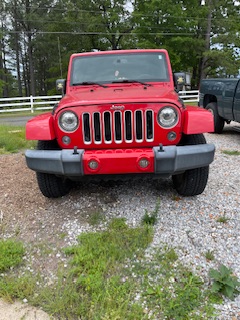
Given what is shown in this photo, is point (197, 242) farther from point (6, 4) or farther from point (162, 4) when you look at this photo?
point (6, 4)

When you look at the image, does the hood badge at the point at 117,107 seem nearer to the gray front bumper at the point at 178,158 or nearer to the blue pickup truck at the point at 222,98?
the gray front bumper at the point at 178,158

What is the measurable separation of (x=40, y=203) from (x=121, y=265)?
5.00 ft

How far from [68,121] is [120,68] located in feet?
5.10

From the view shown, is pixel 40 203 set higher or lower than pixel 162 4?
lower

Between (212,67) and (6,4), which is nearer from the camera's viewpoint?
(212,67)

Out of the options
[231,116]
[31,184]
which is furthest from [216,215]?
[231,116]

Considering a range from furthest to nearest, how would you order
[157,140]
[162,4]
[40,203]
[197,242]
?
1. [162,4]
2. [40,203]
3. [157,140]
4. [197,242]

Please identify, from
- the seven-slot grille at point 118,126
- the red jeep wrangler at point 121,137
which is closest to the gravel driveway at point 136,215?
the red jeep wrangler at point 121,137

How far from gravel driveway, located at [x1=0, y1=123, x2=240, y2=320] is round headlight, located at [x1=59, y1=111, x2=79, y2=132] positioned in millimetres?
953

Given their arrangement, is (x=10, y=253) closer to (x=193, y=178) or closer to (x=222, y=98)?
(x=193, y=178)

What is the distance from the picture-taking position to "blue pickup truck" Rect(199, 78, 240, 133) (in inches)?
264

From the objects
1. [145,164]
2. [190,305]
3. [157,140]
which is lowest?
[190,305]

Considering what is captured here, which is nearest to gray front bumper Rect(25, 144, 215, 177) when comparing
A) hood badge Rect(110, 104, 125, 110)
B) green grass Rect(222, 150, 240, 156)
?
hood badge Rect(110, 104, 125, 110)

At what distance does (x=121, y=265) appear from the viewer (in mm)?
2535
